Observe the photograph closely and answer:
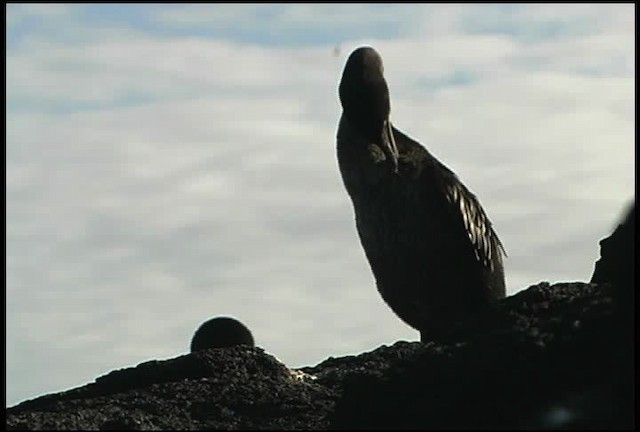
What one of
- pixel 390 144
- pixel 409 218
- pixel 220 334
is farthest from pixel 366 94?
pixel 220 334

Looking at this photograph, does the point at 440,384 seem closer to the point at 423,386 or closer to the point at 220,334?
the point at 423,386

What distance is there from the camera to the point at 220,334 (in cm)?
2102

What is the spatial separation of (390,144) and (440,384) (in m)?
4.57

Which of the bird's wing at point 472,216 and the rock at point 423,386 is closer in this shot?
the rock at point 423,386

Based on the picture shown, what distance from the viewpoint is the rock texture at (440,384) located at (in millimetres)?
8703

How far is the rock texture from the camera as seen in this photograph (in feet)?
28.6

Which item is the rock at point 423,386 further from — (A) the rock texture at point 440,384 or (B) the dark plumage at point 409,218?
(B) the dark plumage at point 409,218

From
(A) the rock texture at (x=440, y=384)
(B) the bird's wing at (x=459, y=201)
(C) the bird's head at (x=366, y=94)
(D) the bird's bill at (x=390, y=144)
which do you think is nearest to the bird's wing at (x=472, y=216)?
(B) the bird's wing at (x=459, y=201)

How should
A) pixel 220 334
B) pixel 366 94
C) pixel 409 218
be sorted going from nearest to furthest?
pixel 409 218 → pixel 366 94 → pixel 220 334

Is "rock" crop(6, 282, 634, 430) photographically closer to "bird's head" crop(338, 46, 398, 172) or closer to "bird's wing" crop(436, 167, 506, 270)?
"bird's wing" crop(436, 167, 506, 270)

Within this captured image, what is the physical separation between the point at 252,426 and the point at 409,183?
10.8ft

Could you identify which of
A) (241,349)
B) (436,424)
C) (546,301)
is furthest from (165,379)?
(436,424)

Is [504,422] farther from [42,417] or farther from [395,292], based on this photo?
[395,292]

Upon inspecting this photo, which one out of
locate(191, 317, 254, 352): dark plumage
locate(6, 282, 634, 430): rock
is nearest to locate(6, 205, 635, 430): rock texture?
locate(6, 282, 634, 430): rock
